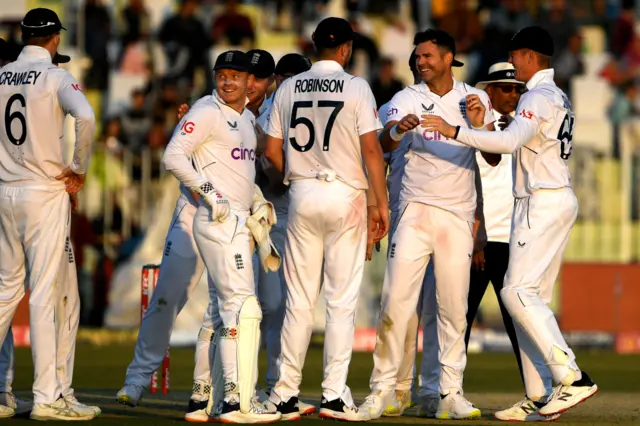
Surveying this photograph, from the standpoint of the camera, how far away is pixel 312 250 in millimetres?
9531

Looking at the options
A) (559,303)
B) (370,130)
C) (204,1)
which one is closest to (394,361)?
(370,130)

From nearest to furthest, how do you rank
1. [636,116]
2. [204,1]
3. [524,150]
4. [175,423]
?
[175,423] → [524,150] → [636,116] → [204,1]

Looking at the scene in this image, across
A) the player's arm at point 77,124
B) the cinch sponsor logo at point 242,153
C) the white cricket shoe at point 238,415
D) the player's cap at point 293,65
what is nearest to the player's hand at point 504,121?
the player's cap at point 293,65

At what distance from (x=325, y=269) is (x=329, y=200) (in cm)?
50

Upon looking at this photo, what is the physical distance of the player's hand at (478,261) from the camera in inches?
417

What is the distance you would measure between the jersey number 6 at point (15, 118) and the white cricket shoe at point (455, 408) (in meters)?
3.49

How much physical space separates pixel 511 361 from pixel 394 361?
6.33m

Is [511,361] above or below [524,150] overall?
below

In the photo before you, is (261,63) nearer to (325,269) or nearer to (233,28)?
(325,269)

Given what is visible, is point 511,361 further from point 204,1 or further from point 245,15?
point 204,1

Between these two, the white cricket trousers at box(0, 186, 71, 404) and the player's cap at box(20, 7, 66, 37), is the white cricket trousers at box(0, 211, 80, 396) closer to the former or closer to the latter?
the white cricket trousers at box(0, 186, 71, 404)

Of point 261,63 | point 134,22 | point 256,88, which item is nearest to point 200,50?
point 134,22

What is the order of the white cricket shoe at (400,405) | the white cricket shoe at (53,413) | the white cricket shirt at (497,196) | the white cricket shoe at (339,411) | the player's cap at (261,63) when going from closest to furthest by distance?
the white cricket shoe at (53,413), the white cricket shoe at (339,411), the white cricket shoe at (400,405), the player's cap at (261,63), the white cricket shirt at (497,196)

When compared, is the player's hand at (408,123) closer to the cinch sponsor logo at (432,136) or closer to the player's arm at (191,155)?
the cinch sponsor logo at (432,136)
